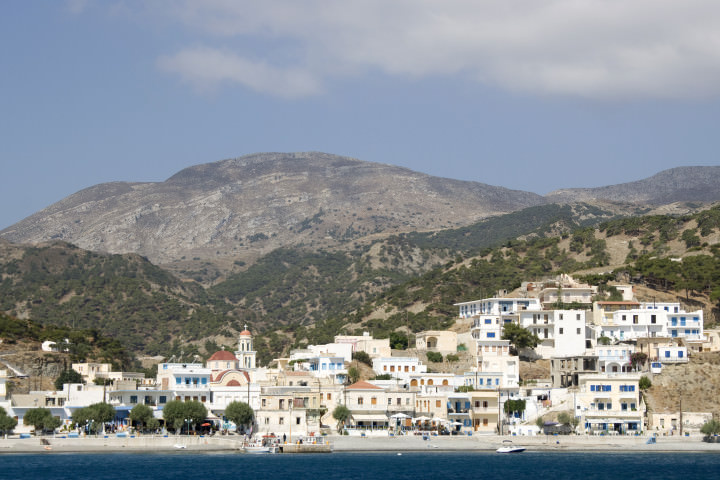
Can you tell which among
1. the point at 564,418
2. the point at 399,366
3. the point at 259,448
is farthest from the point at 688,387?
the point at 259,448

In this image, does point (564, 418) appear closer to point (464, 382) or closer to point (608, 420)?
point (608, 420)

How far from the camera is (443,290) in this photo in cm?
15500

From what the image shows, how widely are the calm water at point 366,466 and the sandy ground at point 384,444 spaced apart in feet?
2.22

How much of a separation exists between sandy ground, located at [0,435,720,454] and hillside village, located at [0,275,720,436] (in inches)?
82.6

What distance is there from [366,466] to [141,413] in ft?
75.2

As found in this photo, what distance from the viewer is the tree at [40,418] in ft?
308

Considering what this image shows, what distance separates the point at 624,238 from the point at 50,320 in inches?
4033

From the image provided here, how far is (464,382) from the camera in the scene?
346 feet

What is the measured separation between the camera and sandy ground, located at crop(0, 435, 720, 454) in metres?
90.8

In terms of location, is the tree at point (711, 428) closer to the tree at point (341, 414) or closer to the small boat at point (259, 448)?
the tree at point (341, 414)

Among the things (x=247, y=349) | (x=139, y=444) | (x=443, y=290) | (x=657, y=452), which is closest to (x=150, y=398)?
(x=139, y=444)

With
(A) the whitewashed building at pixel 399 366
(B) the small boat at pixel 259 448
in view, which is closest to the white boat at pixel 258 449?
(B) the small boat at pixel 259 448

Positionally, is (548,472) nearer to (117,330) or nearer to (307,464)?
(307,464)

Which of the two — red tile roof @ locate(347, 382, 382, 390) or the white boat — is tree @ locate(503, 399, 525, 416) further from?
the white boat
